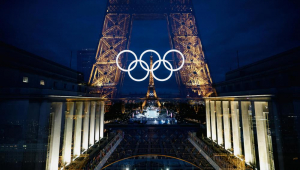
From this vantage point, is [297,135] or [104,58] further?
[104,58]

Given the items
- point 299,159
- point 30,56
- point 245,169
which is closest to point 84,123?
point 30,56

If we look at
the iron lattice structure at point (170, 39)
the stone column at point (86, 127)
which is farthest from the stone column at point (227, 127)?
the stone column at point (86, 127)

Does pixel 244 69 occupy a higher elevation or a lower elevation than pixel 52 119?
higher

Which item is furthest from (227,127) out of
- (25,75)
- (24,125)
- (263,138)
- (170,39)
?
(25,75)

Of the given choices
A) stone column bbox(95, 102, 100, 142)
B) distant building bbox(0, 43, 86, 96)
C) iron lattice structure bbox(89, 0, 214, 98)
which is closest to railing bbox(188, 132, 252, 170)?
iron lattice structure bbox(89, 0, 214, 98)

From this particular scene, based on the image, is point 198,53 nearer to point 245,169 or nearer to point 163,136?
point 163,136

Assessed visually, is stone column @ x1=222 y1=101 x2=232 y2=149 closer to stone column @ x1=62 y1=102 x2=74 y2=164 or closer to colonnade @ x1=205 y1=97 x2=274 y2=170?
colonnade @ x1=205 y1=97 x2=274 y2=170
